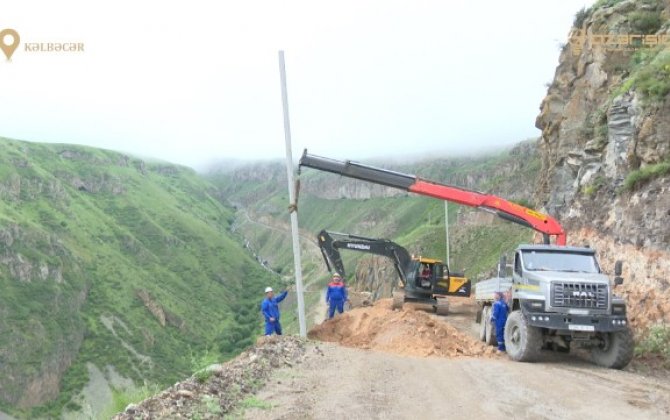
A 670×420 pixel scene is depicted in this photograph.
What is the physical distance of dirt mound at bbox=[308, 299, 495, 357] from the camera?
15484mm

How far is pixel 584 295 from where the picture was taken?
14016 millimetres

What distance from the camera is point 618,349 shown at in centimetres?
1380

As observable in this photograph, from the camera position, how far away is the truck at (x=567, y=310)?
13828mm

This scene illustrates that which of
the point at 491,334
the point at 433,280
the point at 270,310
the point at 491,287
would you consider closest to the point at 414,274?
the point at 433,280

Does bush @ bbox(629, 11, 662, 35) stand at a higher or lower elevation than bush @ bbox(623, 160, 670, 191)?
higher

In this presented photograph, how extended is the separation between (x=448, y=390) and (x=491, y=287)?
9.14 m

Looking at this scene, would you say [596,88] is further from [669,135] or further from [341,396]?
[341,396]

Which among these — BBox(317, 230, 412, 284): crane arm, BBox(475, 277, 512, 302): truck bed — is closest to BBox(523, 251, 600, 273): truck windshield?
BBox(475, 277, 512, 302): truck bed

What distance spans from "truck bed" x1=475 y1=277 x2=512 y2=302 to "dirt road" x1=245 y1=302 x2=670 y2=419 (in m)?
3.25

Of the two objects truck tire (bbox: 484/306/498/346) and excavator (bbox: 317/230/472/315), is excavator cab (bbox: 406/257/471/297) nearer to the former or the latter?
excavator (bbox: 317/230/472/315)

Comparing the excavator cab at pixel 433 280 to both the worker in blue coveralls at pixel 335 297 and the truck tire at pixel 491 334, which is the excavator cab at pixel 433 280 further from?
the truck tire at pixel 491 334

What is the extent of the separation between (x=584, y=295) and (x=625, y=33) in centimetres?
1899

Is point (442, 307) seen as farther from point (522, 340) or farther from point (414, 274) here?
point (522, 340)

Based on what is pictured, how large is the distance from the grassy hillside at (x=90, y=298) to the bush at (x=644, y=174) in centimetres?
8777
